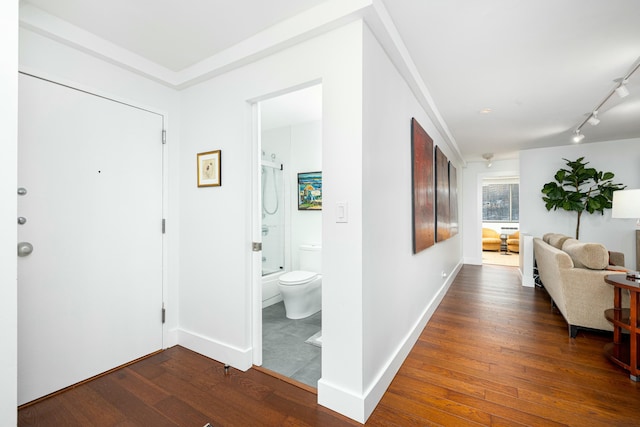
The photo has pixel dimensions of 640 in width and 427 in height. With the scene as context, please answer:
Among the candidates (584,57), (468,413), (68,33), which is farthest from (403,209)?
(68,33)

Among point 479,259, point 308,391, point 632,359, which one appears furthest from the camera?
point 479,259

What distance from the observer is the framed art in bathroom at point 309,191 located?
3.87m

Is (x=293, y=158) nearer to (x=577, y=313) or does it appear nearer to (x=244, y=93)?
(x=244, y=93)

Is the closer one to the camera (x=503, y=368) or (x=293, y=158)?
(x=503, y=368)

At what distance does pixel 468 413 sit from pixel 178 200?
103 inches

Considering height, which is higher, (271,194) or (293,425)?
(271,194)

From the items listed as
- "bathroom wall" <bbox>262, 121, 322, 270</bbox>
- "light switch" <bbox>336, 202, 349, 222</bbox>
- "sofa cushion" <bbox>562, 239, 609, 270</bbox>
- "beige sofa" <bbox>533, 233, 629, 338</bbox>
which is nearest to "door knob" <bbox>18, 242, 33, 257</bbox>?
"light switch" <bbox>336, 202, 349, 222</bbox>

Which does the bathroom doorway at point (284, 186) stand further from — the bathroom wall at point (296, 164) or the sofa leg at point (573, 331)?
the sofa leg at point (573, 331)

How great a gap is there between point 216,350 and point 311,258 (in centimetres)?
157

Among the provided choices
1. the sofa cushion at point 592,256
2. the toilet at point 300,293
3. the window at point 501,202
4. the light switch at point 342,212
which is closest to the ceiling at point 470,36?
the light switch at point 342,212

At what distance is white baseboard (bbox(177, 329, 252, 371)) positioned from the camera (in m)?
2.14

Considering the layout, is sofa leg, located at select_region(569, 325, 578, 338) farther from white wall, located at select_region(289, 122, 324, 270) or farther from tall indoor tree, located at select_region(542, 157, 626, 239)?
tall indoor tree, located at select_region(542, 157, 626, 239)

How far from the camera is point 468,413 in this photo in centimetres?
168

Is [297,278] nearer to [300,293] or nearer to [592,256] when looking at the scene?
[300,293]
